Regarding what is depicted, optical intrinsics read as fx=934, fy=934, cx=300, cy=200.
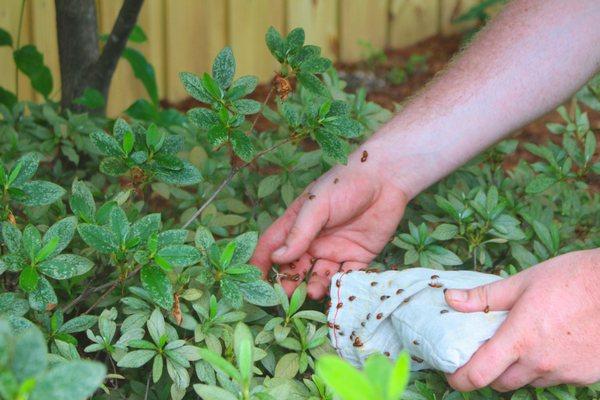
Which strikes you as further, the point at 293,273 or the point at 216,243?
the point at 293,273

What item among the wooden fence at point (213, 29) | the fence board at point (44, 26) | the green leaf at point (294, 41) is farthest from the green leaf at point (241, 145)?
the fence board at point (44, 26)

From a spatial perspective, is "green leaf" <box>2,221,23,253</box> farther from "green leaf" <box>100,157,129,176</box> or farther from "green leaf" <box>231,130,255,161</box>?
"green leaf" <box>231,130,255,161</box>

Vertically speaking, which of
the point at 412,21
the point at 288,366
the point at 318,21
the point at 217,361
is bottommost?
the point at 412,21

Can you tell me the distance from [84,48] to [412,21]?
3663 millimetres

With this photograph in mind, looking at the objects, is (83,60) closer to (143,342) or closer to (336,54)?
(143,342)

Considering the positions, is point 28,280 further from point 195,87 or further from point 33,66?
point 33,66

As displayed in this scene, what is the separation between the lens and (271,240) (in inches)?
77.6

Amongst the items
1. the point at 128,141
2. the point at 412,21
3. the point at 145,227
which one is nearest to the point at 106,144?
the point at 128,141

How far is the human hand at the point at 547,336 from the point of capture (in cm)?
149

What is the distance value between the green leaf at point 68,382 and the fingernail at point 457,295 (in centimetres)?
85

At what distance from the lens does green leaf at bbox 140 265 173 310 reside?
1.47 m

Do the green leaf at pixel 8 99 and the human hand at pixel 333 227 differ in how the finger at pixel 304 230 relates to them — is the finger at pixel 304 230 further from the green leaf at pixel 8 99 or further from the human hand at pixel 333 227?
the green leaf at pixel 8 99

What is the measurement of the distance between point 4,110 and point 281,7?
2.87 metres

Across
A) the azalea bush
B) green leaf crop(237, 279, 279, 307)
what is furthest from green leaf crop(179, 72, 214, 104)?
green leaf crop(237, 279, 279, 307)
